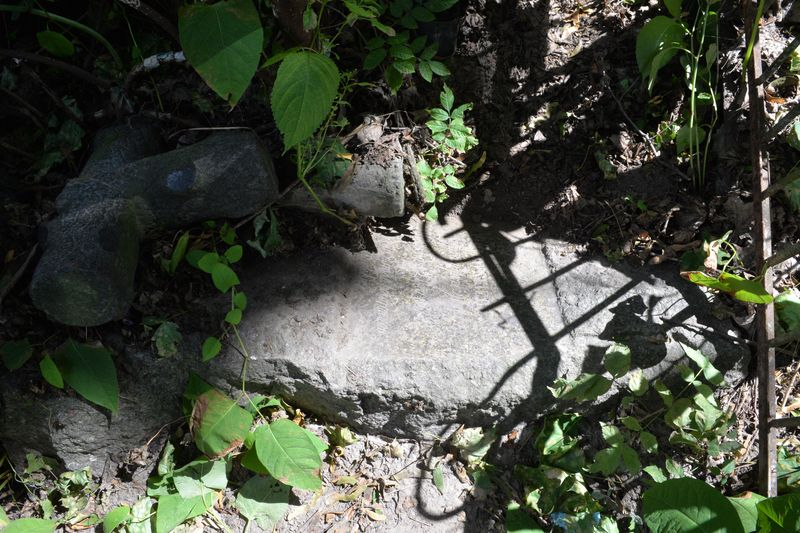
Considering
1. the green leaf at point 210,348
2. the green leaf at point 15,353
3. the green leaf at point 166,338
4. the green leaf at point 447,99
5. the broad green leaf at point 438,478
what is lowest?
the broad green leaf at point 438,478

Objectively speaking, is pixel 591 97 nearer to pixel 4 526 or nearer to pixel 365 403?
pixel 365 403

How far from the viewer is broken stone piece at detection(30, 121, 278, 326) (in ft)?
6.45

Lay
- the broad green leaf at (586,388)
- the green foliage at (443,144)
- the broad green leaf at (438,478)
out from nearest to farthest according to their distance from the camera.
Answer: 1. the broad green leaf at (586,388)
2. the broad green leaf at (438,478)
3. the green foliage at (443,144)

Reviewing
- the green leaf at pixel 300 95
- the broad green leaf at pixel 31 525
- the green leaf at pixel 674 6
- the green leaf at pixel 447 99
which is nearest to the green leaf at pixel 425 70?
the green leaf at pixel 447 99

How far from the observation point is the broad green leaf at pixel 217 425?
2031 mm

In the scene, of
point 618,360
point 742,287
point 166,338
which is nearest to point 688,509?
point 618,360

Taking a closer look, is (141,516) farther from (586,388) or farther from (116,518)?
(586,388)

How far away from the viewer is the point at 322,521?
6.90ft

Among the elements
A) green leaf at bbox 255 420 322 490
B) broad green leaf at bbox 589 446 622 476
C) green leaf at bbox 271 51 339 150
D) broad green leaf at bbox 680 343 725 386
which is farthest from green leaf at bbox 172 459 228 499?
broad green leaf at bbox 680 343 725 386

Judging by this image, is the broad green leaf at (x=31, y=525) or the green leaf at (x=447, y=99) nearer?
the broad green leaf at (x=31, y=525)

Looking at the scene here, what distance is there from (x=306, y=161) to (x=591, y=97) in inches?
48.3

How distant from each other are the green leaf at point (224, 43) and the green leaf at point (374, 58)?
2.08 feet

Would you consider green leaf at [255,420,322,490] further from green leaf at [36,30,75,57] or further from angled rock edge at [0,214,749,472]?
green leaf at [36,30,75,57]

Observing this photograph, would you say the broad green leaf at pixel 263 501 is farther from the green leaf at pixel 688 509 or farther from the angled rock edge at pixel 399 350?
the green leaf at pixel 688 509
